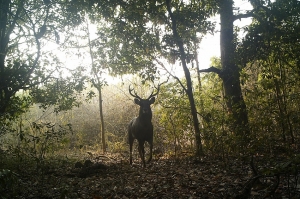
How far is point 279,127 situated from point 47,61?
25.3ft

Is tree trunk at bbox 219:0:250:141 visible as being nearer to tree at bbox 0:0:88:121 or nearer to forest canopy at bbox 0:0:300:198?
forest canopy at bbox 0:0:300:198

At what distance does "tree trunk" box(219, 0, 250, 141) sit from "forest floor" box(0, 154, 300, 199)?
1009 mm

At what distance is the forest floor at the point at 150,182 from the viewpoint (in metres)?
4.81

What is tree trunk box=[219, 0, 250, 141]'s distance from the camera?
23.6 ft

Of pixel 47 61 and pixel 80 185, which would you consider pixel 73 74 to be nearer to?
pixel 47 61

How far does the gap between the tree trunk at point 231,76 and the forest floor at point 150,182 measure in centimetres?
101

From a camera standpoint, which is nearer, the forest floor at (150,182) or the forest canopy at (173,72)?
the forest floor at (150,182)

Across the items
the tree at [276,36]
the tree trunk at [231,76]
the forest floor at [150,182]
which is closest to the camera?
the forest floor at [150,182]

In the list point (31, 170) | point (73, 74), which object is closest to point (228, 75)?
point (73, 74)

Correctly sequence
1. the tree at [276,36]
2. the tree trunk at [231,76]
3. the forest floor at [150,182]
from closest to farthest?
the forest floor at [150,182] → the tree at [276,36] → the tree trunk at [231,76]

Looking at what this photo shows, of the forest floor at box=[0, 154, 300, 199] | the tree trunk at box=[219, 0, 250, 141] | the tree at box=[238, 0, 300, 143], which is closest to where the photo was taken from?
the forest floor at box=[0, 154, 300, 199]

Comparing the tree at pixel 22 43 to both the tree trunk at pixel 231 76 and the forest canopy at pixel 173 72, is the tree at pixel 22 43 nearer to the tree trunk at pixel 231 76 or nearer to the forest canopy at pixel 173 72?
the forest canopy at pixel 173 72

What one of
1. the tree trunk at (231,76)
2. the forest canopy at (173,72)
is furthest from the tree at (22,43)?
the tree trunk at (231,76)

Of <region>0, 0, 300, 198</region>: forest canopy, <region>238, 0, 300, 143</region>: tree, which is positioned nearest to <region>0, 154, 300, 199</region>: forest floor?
<region>0, 0, 300, 198</region>: forest canopy
